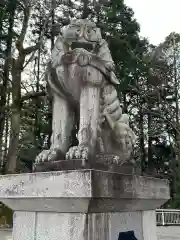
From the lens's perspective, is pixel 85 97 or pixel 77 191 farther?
pixel 85 97

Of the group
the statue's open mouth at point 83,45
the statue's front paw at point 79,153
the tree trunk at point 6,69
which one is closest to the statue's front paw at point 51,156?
the statue's front paw at point 79,153

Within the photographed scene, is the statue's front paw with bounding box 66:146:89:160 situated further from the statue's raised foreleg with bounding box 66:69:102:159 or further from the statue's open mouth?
the statue's open mouth

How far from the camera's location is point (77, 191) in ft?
9.99

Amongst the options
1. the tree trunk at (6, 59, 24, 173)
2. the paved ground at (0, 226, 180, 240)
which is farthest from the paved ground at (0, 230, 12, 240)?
the tree trunk at (6, 59, 24, 173)

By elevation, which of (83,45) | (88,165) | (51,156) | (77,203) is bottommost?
(77,203)

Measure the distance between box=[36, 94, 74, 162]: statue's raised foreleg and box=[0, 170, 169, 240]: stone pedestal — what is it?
497mm

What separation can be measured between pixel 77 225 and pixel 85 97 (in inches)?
57.9

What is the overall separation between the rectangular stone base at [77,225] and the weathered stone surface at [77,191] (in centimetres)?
7

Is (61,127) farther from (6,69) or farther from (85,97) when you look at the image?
(6,69)

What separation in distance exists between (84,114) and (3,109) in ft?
41.1

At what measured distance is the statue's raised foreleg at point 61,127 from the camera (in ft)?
12.7

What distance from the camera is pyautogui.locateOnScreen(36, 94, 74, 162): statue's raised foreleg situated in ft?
12.7

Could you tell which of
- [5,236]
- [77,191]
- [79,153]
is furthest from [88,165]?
[5,236]

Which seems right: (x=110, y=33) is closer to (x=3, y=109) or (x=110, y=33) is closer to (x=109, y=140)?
(x=3, y=109)
